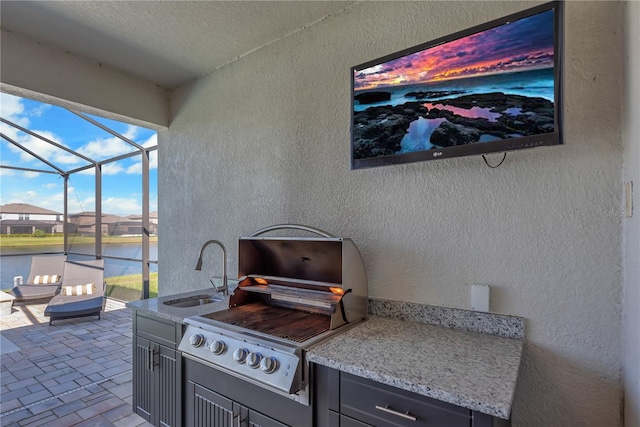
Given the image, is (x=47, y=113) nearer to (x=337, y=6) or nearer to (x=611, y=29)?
(x=337, y=6)

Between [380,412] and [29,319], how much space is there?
5685mm

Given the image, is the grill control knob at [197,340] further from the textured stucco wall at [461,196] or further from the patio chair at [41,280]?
the patio chair at [41,280]

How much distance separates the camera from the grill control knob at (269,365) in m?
1.24

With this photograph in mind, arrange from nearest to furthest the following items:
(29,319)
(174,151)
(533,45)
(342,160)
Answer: (533,45), (342,160), (174,151), (29,319)

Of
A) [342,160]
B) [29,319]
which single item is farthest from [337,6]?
[29,319]

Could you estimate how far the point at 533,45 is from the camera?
1.15 m

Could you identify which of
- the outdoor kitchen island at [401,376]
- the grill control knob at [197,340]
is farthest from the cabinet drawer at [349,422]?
the grill control knob at [197,340]

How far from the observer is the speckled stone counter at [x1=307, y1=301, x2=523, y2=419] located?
0.91 m

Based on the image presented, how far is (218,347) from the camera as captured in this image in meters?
1.43

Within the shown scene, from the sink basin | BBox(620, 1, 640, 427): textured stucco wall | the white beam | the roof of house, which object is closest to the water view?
the roof of house

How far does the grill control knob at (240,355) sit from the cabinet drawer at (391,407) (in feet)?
1.47

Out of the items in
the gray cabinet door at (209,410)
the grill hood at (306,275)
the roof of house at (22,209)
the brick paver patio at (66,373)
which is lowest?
the brick paver patio at (66,373)

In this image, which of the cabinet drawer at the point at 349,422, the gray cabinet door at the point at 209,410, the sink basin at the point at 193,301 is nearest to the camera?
the cabinet drawer at the point at 349,422

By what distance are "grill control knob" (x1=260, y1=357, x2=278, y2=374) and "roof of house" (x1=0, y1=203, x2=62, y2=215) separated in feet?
22.8
